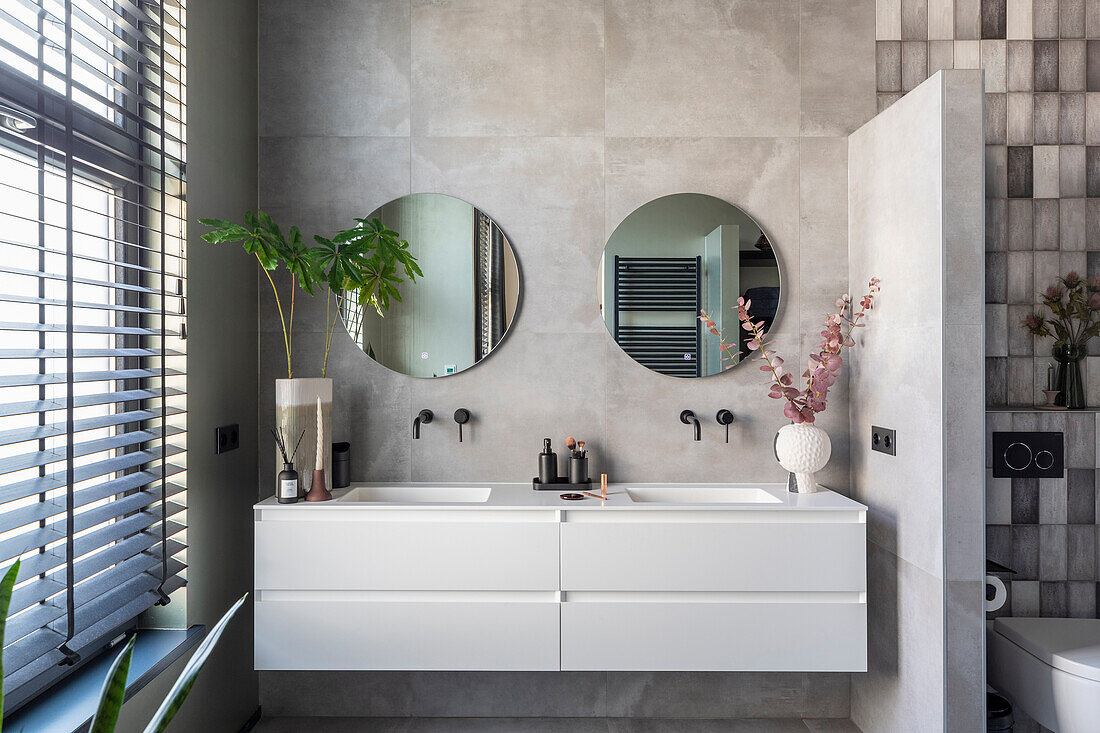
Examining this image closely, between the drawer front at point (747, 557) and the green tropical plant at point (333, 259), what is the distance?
115 cm

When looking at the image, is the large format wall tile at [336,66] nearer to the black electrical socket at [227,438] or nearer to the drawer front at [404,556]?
the black electrical socket at [227,438]

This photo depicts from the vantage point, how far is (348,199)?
2367 millimetres

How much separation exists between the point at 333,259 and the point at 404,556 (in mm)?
963

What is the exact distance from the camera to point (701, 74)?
237cm

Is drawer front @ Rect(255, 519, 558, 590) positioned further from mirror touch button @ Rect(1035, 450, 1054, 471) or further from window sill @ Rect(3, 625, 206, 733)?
mirror touch button @ Rect(1035, 450, 1054, 471)

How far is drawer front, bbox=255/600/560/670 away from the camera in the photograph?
1.96 meters

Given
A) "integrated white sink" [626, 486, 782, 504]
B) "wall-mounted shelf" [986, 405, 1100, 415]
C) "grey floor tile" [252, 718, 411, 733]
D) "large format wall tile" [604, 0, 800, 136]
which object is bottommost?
"grey floor tile" [252, 718, 411, 733]

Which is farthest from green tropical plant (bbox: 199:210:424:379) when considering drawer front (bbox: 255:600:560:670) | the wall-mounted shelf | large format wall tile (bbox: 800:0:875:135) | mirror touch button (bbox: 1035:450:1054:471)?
mirror touch button (bbox: 1035:450:1054:471)

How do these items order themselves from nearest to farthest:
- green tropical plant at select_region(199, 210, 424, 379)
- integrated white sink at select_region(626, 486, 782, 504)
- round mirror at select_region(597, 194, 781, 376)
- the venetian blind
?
the venetian blind, green tropical plant at select_region(199, 210, 424, 379), integrated white sink at select_region(626, 486, 782, 504), round mirror at select_region(597, 194, 781, 376)

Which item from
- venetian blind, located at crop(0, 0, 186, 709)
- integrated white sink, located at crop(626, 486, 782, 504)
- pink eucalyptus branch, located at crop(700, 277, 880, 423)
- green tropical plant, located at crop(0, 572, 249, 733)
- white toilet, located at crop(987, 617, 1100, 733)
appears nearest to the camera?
green tropical plant, located at crop(0, 572, 249, 733)

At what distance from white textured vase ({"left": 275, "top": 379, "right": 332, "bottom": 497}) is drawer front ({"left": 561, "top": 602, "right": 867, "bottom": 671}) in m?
0.88

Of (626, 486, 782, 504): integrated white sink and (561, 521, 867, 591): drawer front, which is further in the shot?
(626, 486, 782, 504): integrated white sink

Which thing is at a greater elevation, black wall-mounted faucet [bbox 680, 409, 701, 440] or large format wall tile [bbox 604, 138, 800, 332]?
large format wall tile [bbox 604, 138, 800, 332]

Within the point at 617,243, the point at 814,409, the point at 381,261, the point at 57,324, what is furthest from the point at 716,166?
the point at 57,324
